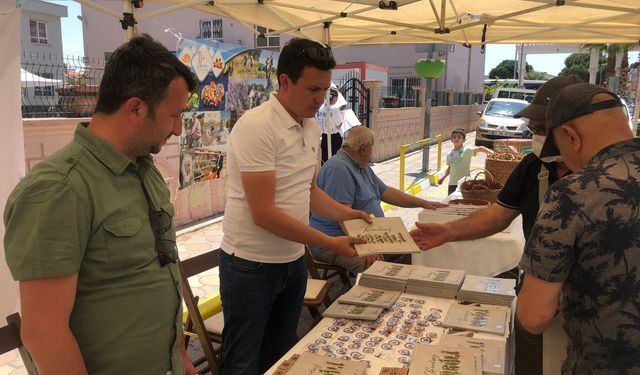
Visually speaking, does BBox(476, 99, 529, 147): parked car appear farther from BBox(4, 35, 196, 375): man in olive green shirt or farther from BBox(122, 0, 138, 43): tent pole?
BBox(4, 35, 196, 375): man in olive green shirt

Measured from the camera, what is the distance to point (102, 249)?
123 centimetres

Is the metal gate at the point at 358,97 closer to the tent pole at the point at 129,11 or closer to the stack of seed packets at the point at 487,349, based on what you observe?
the tent pole at the point at 129,11

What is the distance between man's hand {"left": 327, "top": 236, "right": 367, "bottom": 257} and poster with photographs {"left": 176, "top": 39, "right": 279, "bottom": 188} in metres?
4.48

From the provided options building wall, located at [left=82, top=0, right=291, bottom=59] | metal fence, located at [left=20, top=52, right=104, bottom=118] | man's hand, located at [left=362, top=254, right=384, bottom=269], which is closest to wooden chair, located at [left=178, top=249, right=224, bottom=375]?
man's hand, located at [left=362, top=254, right=384, bottom=269]

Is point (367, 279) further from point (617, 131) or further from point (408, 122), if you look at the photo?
point (408, 122)

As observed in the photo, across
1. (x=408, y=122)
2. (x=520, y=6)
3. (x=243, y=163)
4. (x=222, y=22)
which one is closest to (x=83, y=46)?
(x=222, y=22)

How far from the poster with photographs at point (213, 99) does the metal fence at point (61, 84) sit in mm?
1093

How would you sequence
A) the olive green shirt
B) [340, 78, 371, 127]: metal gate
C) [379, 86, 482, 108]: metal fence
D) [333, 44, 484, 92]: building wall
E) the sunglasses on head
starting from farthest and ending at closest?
[333, 44, 484, 92]: building wall → [379, 86, 482, 108]: metal fence → [340, 78, 371, 127]: metal gate → the sunglasses on head → the olive green shirt

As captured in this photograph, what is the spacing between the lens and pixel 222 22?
2444 centimetres

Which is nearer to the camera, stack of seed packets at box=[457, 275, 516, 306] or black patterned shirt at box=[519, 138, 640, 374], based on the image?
black patterned shirt at box=[519, 138, 640, 374]

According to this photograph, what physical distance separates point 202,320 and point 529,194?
1900 millimetres

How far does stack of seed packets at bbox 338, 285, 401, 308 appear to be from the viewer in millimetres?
2201

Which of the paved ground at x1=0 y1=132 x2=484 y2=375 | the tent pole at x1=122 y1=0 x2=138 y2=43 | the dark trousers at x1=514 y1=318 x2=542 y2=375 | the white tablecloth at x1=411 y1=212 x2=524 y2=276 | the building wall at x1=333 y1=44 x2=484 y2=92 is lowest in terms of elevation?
the paved ground at x1=0 y1=132 x2=484 y2=375

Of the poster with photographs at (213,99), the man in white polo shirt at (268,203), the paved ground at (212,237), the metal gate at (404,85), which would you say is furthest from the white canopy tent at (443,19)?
the metal gate at (404,85)
